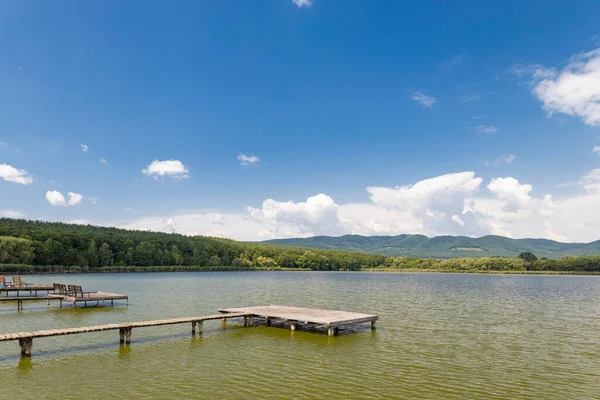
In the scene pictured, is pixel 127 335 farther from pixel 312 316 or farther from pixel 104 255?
pixel 104 255

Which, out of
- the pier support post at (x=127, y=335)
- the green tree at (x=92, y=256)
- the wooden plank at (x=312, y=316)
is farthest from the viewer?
the green tree at (x=92, y=256)

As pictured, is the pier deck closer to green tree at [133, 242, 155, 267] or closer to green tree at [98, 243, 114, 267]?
green tree at [98, 243, 114, 267]

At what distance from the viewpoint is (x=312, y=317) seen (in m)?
25.7

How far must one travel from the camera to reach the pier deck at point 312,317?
24141 millimetres

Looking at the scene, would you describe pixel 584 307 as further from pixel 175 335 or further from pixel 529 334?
pixel 175 335

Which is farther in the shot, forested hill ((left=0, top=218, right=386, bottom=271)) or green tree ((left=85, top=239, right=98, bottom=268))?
green tree ((left=85, top=239, right=98, bottom=268))

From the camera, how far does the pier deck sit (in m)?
24.1

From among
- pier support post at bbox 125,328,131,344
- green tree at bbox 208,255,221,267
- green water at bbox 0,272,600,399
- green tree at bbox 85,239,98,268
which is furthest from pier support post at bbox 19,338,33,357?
green tree at bbox 208,255,221,267

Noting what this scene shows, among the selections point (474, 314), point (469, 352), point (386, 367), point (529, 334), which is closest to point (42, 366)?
point (386, 367)

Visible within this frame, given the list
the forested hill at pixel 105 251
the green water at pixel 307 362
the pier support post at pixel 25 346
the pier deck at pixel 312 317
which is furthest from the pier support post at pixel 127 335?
the forested hill at pixel 105 251

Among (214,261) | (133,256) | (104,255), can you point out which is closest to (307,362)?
(104,255)

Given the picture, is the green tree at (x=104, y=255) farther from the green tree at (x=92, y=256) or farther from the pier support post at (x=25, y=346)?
the pier support post at (x=25, y=346)

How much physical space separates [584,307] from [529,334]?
918 inches

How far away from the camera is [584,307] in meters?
43.8
